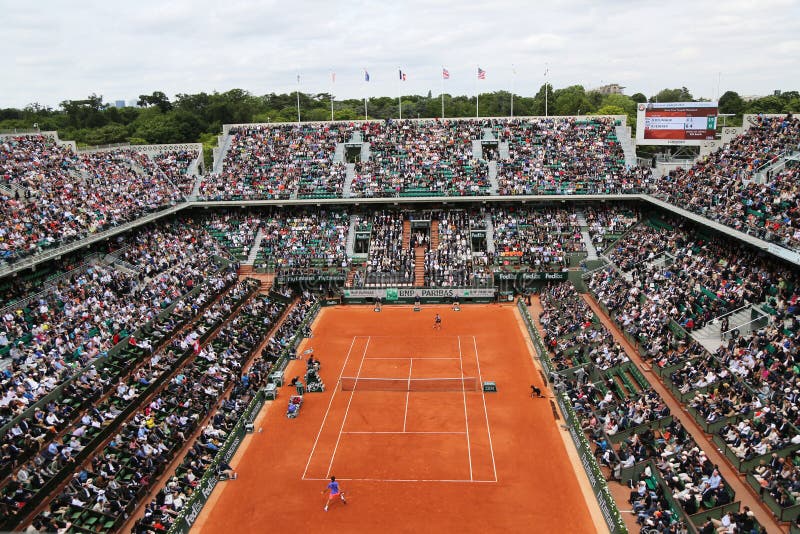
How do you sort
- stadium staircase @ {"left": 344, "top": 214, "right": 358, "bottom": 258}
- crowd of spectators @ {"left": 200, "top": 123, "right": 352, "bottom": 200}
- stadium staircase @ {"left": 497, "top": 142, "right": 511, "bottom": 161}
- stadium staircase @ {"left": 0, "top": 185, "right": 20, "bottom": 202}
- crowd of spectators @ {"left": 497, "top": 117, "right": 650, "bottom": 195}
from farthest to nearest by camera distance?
stadium staircase @ {"left": 497, "top": 142, "right": 511, "bottom": 161}, crowd of spectators @ {"left": 200, "top": 123, "right": 352, "bottom": 200}, crowd of spectators @ {"left": 497, "top": 117, "right": 650, "bottom": 195}, stadium staircase @ {"left": 344, "top": 214, "right": 358, "bottom": 258}, stadium staircase @ {"left": 0, "top": 185, "right": 20, "bottom": 202}

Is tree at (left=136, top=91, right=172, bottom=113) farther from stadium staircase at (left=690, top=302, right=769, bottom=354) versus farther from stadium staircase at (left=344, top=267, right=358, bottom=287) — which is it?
stadium staircase at (left=690, top=302, right=769, bottom=354)

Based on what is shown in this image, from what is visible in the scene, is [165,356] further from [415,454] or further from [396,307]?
[396,307]

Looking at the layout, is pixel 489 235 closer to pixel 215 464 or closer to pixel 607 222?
pixel 607 222

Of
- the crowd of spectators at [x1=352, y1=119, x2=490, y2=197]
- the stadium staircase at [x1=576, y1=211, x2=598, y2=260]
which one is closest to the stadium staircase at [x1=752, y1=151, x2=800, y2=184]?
the stadium staircase at [x1=576, y1=211, x2=598, y2=260]

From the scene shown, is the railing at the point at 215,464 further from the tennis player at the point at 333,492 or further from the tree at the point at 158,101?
the tree at the point at 158,101

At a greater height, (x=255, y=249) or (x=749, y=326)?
(x=255, y=249)

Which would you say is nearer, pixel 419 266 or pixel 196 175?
pixel 419 266

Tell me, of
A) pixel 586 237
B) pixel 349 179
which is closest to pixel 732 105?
pixel 586 237
